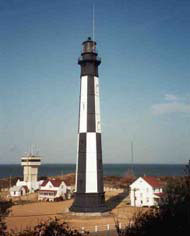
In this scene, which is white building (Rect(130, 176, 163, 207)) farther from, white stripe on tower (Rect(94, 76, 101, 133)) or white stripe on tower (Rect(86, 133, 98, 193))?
white stripe on tower (Rect(94, 76, 101, 133))

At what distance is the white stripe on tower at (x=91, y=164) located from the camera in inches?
1355

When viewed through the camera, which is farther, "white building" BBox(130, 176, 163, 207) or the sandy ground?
"white building" BBox(130, 176, 163, 207)

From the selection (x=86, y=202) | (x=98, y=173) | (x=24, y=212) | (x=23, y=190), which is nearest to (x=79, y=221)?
(x=86, y=202)

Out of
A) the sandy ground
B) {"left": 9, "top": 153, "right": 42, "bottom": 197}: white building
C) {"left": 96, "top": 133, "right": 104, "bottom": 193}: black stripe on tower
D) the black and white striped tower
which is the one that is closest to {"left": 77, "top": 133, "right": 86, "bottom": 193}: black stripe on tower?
the black and white striped tower

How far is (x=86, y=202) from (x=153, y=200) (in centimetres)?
1357

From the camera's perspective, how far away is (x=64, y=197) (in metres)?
54.8

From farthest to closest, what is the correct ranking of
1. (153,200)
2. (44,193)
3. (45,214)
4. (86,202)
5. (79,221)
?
(44,193)
(153,200)
(45,214)
(86,202)
(79,221)

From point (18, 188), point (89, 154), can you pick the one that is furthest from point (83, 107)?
point (18, 188)

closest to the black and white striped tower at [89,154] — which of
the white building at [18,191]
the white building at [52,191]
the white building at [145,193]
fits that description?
the white building at [145,193]

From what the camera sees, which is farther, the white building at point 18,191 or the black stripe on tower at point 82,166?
the white building at point 18,191

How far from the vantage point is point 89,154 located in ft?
114

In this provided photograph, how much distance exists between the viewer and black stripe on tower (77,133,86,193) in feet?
113

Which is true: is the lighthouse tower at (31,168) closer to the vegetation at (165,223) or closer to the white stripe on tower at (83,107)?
the white stripe on tower at (83,107)

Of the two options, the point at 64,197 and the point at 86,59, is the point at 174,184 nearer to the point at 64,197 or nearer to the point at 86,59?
the point at 86,59
